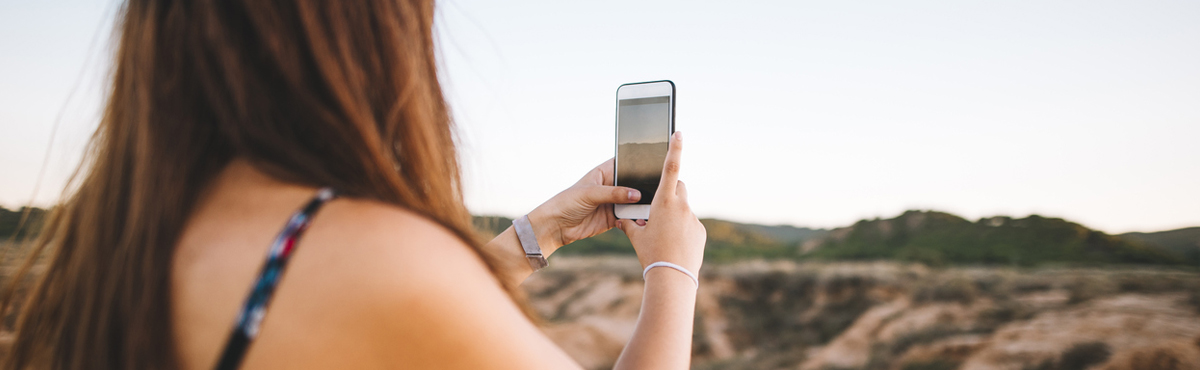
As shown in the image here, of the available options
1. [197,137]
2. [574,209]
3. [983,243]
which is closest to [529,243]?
[574,209]

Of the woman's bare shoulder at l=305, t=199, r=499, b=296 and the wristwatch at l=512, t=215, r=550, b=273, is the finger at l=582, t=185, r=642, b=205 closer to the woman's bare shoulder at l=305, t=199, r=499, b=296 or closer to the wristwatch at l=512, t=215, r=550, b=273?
the wristwatch at l=512, t=215, r=550, b=273

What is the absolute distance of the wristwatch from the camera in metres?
1.84

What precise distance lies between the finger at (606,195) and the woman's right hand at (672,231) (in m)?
0.33

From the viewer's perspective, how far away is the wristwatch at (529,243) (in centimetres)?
184

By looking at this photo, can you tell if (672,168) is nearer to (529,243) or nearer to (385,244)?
(529,243)

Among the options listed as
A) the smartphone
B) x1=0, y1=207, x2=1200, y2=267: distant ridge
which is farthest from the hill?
the smartphone

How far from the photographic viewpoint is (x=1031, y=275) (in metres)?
15.3

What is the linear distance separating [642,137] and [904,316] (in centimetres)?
1417

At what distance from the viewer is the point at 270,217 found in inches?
25.0

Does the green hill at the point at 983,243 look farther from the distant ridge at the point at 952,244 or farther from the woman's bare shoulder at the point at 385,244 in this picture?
the woman's bare shoulder at the point at 385,244

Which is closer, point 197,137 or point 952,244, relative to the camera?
point 197,137

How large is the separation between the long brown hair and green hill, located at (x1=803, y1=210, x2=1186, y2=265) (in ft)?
66.8

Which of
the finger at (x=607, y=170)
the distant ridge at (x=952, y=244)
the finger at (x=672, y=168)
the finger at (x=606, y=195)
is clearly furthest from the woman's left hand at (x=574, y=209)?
the distant ridge at (x=952, y=244)

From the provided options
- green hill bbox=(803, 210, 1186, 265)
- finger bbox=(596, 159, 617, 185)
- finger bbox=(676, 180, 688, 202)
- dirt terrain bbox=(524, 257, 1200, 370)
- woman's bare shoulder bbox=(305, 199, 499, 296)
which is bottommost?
dirt terrain bbox=(524, 257, 1200, 370)
